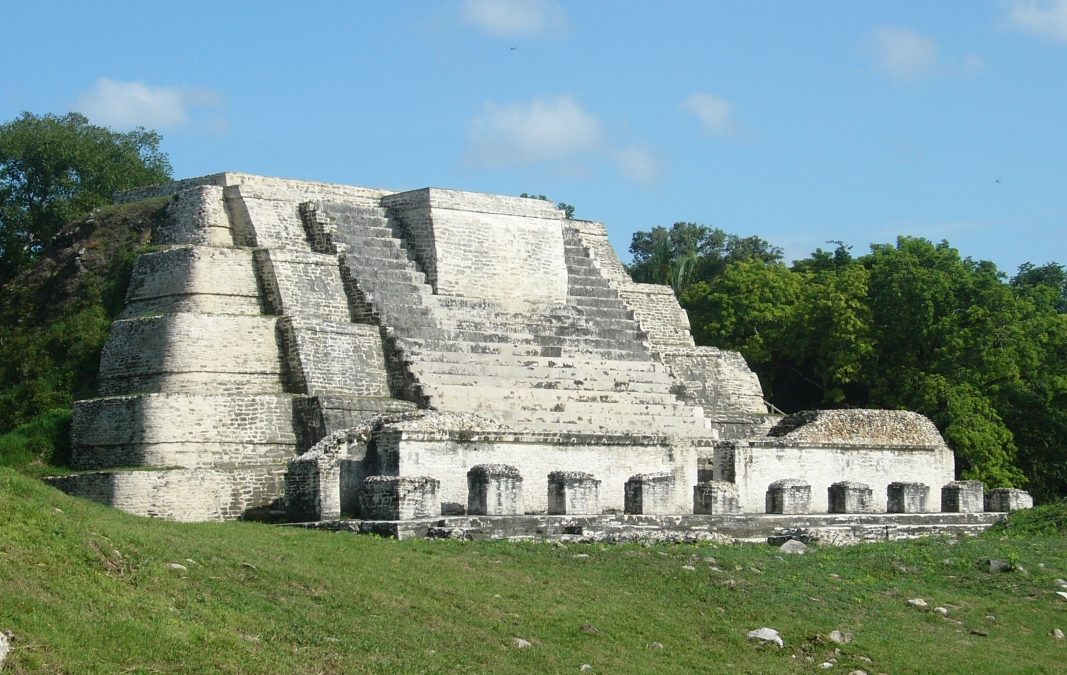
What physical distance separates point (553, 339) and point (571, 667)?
16.0 meters

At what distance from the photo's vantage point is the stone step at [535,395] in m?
30.4

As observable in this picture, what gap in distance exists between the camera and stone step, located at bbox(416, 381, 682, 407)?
30375mm

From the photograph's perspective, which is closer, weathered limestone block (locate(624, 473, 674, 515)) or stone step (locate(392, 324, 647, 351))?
weathered limestone block (locate(624, 473, 674, 515))

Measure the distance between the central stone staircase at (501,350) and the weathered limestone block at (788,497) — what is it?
3087 millimetres

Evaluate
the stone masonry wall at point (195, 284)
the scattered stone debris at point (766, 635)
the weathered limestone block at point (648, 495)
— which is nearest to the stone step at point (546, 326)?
the stone masonry wall at point (195, 284)

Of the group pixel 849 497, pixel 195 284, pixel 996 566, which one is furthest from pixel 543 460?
pixel 996 566

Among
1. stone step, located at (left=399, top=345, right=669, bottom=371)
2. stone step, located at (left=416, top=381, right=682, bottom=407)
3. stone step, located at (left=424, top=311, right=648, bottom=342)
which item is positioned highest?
stone step, located at (left=424, top=311, right=648, bottom=342)

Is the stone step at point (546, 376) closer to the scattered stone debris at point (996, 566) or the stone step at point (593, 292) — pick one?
the stone step at point (593, 292)

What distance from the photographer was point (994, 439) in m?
41.3

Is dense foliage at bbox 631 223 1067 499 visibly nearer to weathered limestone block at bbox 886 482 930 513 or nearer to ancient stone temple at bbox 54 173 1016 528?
ancient stone temple at bbox 54 173 1016 528

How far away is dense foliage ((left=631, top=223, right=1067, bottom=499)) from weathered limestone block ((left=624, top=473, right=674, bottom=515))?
15.6m

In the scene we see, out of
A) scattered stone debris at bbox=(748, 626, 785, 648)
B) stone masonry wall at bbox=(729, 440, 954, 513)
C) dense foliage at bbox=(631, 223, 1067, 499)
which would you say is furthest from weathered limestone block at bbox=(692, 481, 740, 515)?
dense foliage at bbox=(631, 223, 1067, 499)

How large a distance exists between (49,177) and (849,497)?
19578mm

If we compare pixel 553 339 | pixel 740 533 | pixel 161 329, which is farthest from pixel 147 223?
pixel 740 533
